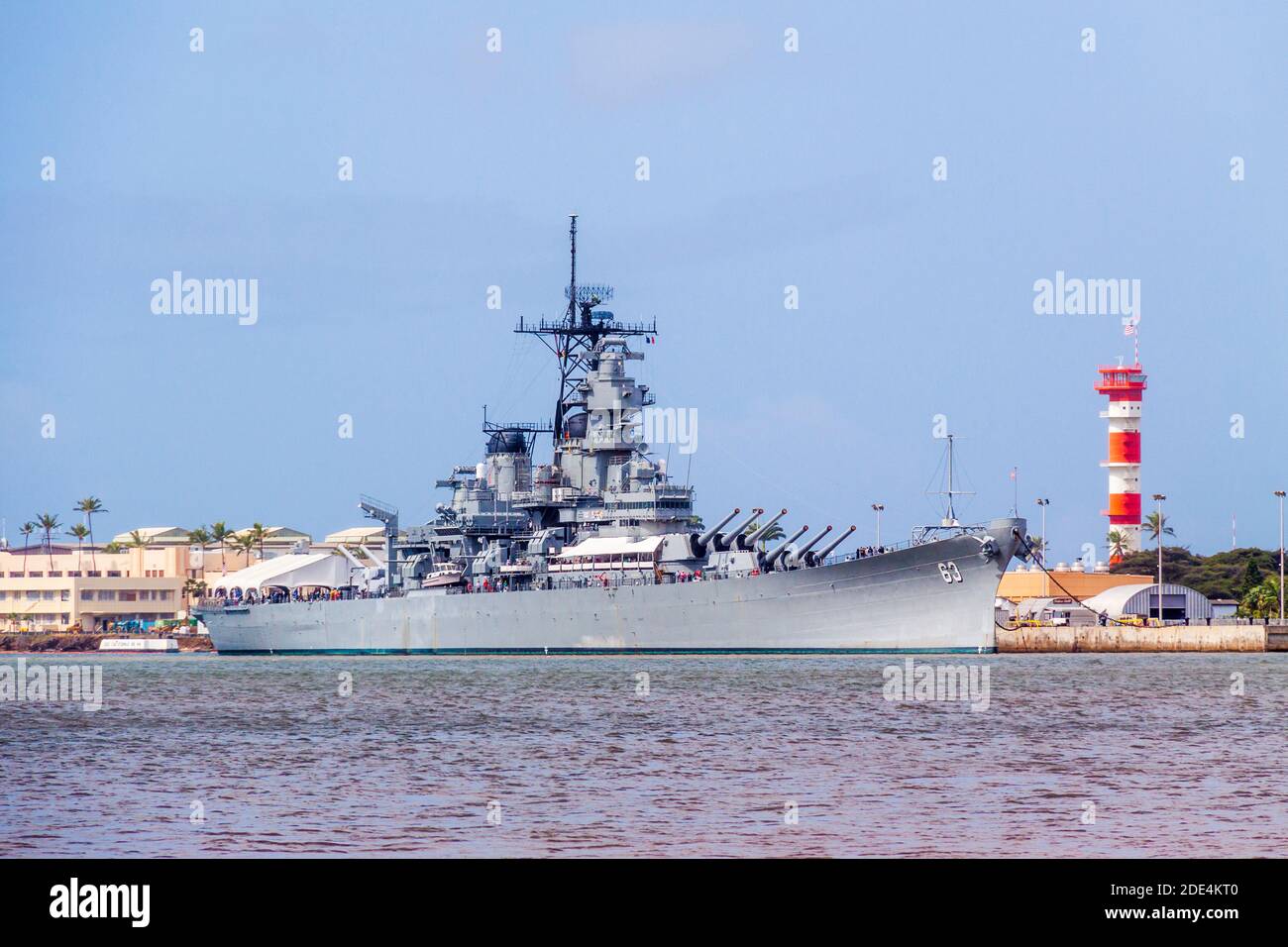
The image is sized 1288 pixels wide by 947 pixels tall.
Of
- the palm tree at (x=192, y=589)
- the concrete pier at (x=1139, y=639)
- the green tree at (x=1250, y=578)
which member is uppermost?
the green tree at (x=1250, y=578)

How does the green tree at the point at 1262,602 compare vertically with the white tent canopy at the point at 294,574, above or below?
below

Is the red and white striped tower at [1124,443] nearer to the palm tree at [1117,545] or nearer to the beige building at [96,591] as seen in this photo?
the palm tree at [1117,545]

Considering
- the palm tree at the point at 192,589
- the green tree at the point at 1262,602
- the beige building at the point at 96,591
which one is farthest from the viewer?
the palm tree at the point at 192,589

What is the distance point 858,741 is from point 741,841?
45.9ft

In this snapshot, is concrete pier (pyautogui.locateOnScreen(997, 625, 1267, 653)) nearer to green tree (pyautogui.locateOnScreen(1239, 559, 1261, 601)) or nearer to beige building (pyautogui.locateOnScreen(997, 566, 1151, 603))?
beige building (pyautogui.locateOnScreen(997, 566, 1151, 603))

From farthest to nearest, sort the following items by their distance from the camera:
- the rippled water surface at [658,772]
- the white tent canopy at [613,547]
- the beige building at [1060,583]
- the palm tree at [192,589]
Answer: the palm tree at [192,589]
the beige building at [1060,583]
the white tent canopy at [613,547]
the rippled water surface at [658,772]

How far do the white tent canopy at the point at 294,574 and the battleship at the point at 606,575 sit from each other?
26.7m

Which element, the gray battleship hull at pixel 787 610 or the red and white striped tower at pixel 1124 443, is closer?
the gray battleship hull at pixel 787 610

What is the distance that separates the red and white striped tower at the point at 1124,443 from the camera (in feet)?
436

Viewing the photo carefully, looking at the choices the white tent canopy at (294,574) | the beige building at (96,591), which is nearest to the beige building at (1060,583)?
the white tent canopy at (294,574)

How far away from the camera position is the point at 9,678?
7350 cm

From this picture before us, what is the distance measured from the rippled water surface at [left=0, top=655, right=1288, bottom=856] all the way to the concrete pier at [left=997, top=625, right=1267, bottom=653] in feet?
89.5
